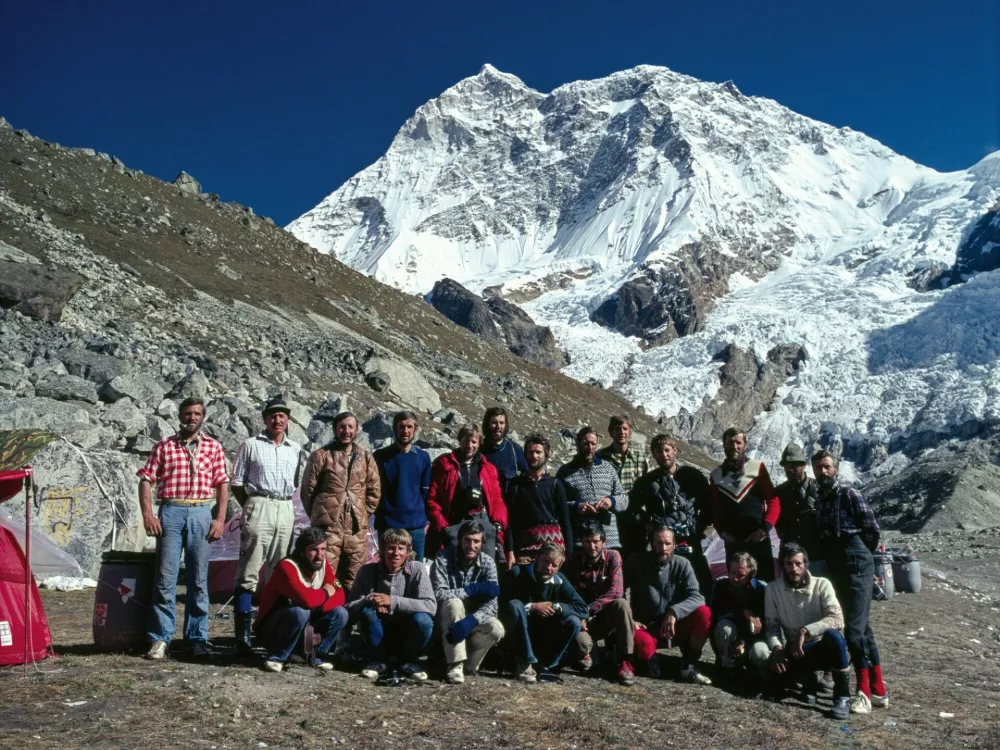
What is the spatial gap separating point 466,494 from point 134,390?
10.3 meters

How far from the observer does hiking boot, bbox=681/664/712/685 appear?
6105 mm

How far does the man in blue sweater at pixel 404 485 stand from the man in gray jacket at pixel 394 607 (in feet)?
2.00

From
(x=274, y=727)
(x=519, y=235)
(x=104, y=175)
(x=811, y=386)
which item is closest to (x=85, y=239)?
(x=104, y=175)

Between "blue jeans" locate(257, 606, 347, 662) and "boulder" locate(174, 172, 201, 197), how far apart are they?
41.5 m

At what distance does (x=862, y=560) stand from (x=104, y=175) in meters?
38.1

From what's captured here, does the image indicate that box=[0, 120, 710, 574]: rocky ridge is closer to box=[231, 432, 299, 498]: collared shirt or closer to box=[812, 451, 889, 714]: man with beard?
box=[231, 432, 299, 498]: collared shirt

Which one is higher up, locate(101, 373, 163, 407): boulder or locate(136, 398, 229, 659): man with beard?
locate(101, 373, 163, 407): boulder

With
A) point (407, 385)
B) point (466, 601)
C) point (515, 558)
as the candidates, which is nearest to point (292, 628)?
point (466, 601)

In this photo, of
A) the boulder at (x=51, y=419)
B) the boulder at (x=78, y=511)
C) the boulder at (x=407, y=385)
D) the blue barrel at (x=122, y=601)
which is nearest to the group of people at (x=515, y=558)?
the blue barrel at (x=122, y=601)

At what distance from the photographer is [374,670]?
5.64 meters

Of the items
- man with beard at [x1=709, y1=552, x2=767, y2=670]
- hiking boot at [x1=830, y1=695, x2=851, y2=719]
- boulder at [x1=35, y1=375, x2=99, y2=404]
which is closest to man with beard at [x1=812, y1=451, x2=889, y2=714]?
hiking boot at [x1=830, y1=695, x2=851, y2=719]

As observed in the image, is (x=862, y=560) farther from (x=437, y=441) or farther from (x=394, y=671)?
(x=437, y=441)

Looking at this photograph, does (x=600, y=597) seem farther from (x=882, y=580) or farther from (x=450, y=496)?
(x=882, y=580)

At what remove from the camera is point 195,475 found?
5.88m
